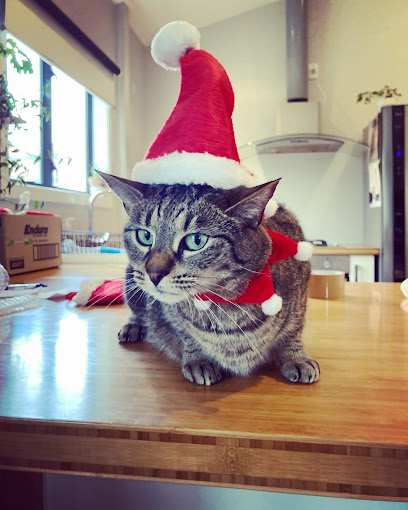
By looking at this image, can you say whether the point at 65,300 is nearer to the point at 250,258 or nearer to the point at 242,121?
the point at 250,258

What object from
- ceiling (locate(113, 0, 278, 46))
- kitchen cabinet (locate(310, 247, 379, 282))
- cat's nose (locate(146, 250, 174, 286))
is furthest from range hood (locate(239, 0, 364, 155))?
cat's nose (locate(146, 250, 174, 286))

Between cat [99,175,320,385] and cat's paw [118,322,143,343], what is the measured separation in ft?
0.38

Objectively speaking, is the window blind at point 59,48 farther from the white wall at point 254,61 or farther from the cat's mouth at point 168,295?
the cat's mouth at point 168,295

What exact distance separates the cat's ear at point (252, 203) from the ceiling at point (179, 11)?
2.92 m

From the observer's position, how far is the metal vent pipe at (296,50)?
125 inches

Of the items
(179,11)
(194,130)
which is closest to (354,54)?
(179,11)

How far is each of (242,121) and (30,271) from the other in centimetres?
252

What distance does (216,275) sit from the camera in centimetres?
51

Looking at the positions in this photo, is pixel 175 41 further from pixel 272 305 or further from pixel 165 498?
pixel 165 498

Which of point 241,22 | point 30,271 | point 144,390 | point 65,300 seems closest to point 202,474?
point 144,390

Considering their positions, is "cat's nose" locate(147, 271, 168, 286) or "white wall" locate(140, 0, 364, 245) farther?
"white wall" locate(140, 0, 364, 245)

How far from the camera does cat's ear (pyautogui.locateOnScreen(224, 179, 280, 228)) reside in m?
0.49

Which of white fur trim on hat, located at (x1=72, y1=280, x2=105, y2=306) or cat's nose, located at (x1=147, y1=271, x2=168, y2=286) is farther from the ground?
cat's nose, located at (x1=147, y1=271, x2=168, y2=286)

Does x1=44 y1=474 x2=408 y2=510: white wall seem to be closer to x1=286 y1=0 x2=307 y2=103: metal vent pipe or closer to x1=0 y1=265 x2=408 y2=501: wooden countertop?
x1=0 y1=265 x2=408 y2=501: wooden countertop
